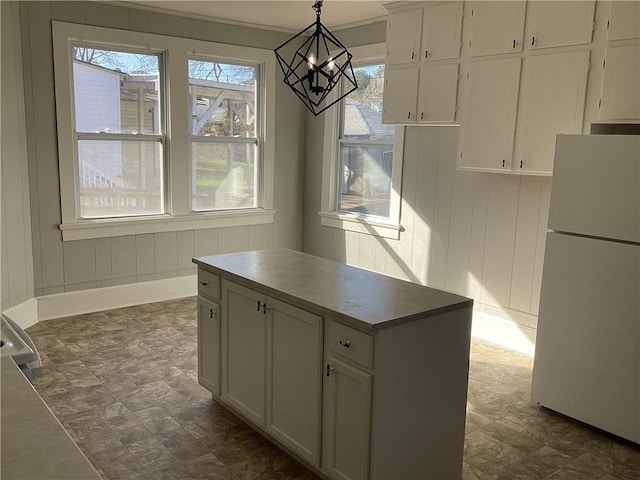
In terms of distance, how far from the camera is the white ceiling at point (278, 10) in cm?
455

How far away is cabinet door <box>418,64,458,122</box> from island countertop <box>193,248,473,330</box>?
167cm

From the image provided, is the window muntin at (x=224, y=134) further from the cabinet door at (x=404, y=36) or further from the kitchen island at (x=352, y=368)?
the kitchen island at (x=352, y=368)

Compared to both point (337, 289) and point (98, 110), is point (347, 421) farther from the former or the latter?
point (98, 110)

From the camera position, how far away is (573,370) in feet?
10.4

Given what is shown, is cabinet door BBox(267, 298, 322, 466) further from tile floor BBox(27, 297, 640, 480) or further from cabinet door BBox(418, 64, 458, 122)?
cabinet door BBox(418, 64, 458, 122)

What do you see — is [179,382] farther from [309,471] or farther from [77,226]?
[77,226]

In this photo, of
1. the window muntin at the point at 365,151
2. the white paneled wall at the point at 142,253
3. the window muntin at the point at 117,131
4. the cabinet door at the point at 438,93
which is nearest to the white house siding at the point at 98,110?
the window muntin at the point at 117,131

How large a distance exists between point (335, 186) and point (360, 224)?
0.55 m

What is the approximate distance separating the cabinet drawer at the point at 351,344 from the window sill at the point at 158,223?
3.10m

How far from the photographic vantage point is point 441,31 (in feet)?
13.6

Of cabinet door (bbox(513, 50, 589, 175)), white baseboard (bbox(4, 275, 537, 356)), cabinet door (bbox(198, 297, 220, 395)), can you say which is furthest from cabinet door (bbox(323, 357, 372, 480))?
white baseboard (bbox(4, 275, 537, 356))

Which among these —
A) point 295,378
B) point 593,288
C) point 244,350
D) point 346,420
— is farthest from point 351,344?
point 593,288

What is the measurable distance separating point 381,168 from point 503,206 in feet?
4.40

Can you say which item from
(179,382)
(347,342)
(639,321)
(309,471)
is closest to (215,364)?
(179,382)
